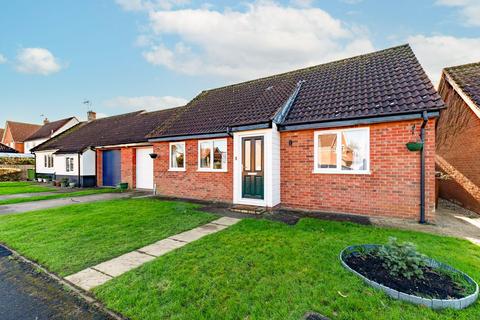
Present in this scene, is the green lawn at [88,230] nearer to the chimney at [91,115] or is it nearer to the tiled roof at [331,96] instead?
the tiled roof at [331,96]

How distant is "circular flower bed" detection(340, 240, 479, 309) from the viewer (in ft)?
8.43

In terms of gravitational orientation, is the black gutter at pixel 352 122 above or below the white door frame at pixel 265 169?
above

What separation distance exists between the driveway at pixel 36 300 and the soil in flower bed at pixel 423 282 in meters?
3.54

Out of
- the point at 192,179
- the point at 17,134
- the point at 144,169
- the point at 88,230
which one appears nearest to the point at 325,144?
the point at 192,179

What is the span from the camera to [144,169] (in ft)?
46.5

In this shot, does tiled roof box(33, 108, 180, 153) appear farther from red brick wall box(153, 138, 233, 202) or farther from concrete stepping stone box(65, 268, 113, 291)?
concrete stepping stone box(65, 268, 113, 291)

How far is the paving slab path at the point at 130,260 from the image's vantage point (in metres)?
3.32

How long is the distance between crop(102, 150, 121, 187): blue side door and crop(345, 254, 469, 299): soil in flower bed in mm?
16139

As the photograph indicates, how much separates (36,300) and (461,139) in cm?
1321

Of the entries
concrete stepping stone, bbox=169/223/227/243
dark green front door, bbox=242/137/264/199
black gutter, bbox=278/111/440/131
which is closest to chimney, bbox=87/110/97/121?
dark green front door, bbox=242/137/264/199

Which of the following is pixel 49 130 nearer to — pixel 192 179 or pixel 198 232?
pixel 192 179

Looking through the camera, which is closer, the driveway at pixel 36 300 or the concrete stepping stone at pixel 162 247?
the driveway at pixel 36 300

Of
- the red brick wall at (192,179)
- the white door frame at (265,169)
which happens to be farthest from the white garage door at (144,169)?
the white door frame at (265,169)

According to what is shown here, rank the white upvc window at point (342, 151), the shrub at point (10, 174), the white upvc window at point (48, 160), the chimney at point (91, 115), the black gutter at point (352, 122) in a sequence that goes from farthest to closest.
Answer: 1. the chimney at point (91, 115)
2. the shrub at point (10, 174)
3. the white upvc window at point (48, 160)
4. the white upvc window at point (342, 151)
5. the black gutter at point (352, 122)
